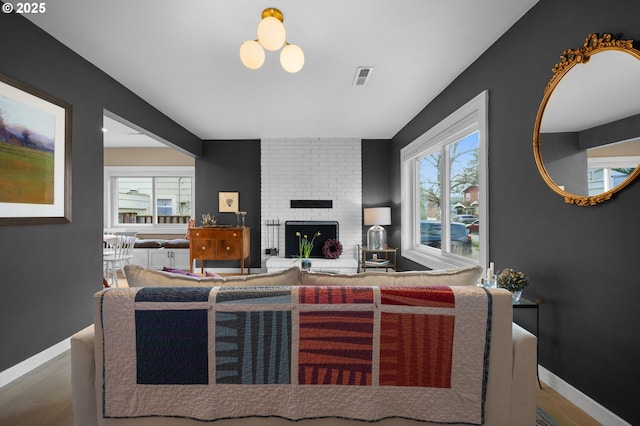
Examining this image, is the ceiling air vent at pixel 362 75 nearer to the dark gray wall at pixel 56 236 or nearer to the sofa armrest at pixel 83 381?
the dark gray wall at pixel 56 236

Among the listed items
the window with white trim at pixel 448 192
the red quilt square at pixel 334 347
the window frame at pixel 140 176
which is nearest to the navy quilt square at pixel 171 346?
the red quilt square at pixel 334 347

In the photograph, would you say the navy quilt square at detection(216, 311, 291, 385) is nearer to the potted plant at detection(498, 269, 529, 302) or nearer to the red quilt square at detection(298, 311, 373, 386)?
the red quilt square at detection(298, 311, 373, 386)

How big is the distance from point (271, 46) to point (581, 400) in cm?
275

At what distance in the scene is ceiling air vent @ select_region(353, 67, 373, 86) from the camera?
324 cm

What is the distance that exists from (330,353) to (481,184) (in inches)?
88.4

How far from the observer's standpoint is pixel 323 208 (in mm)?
6348

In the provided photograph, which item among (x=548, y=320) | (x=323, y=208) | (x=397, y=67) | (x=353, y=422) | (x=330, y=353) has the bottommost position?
(x=353, y=422)

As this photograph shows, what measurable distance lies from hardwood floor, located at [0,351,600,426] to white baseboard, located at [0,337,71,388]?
4cm

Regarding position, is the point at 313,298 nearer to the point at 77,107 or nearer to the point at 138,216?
the point at 77,107

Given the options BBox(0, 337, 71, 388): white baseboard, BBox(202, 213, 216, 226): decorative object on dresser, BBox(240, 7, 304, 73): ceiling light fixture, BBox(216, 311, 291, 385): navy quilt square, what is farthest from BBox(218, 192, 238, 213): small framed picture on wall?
BBox(216, 311, 291, 385): navy quilt square

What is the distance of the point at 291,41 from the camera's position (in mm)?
2725

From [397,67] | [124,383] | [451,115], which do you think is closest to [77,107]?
[124,383]

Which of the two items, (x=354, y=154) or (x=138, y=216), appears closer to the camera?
(x=354, y=154)

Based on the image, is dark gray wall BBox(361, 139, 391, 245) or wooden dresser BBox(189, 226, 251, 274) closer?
wooden dresser BBox(189, 226, 251, 274)
